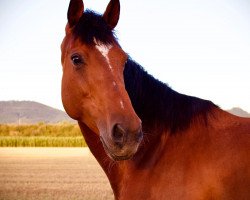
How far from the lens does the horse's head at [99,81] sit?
3602 millimetres

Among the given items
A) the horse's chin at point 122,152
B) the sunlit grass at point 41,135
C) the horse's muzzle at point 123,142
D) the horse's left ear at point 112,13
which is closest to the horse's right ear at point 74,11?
the horse's left ear at point 112,13

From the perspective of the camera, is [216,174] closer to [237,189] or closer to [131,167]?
[237,189]

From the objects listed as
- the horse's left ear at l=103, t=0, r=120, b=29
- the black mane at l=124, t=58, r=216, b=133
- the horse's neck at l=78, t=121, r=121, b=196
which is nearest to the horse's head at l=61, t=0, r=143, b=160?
the horse's left ear at l=103, t=0, r=120, b=29

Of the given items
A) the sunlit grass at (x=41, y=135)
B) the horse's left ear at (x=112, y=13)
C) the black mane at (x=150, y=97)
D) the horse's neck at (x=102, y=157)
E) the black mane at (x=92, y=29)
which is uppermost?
the horse's left ear at (x=112, y=13)

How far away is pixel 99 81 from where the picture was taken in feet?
13.1

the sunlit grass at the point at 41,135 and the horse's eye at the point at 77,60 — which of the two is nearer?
the horse's eye at the point at 77,60

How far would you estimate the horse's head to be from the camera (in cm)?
360

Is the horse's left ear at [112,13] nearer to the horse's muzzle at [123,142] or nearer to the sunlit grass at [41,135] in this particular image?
the horse's muzzle at [123,142]

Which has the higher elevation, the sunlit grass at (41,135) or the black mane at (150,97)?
the black mane at (150,97)

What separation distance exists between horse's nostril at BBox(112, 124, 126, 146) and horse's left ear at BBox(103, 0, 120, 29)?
5.06 feet

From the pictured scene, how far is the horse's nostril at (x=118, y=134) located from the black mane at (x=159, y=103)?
86 cm

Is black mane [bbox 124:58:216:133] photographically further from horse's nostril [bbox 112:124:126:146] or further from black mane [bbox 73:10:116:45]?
horse's nostril [bbox 112:124:126:146]

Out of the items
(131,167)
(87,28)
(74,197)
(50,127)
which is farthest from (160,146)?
(50,127)

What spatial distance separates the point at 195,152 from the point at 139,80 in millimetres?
1167
